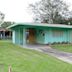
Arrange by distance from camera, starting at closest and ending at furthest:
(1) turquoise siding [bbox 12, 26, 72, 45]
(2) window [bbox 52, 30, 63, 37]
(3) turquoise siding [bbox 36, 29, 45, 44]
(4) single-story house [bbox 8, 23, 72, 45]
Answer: (4) single-story house [bbox 8, 23, 72, 45] → (1) turquoise siding [bbox 12, 26, 72, 45] → (2) window [bbox 52, 30, 63, 37] → (3) turquoise siding [bbox 36, 29, 45, 44]

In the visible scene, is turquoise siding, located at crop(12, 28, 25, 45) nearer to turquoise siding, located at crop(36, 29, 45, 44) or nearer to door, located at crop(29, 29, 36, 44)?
door, located at crop(29, 29, 36, 44)

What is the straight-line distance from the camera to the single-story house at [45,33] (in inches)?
1022

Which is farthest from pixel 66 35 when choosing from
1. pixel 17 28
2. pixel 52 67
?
pixel 52 67

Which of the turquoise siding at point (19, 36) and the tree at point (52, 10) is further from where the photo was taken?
the tree at point (52, 10)

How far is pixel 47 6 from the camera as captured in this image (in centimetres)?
5078

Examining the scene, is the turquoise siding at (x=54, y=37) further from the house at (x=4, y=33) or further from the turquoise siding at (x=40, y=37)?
the house at (x=4, y=33)

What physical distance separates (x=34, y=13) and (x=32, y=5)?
76.9 inches

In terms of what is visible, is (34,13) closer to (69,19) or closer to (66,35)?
(69,19)

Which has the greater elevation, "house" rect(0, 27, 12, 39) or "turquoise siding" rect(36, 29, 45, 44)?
"turquoise siding" rect(36, 29, 45, 44)

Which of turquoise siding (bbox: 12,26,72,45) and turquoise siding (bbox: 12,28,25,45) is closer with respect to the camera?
turquoise siding (bbox: 12,26,72,45)

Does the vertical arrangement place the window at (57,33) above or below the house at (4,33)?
above

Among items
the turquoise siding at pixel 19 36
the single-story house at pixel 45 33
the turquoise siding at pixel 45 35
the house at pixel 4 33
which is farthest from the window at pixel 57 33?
the house at pixel 4 33

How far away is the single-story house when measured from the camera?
2597 centimetres

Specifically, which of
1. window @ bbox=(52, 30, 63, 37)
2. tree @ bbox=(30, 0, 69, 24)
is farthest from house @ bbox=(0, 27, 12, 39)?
window @ bbox=(52, 30, 63, 37)
